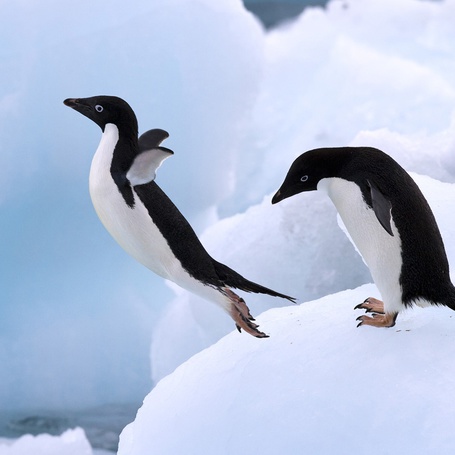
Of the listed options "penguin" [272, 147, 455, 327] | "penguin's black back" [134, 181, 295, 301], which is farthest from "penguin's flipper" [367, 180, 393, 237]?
"penguin's black back" [134, 181, 295, 301]

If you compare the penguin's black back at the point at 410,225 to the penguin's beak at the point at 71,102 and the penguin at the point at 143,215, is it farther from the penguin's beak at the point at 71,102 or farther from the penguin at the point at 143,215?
the penguin's beak at the point at 71,102

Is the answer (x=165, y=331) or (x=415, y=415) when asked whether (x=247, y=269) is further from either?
(x=415, y=415)

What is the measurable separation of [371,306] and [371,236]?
211 millimetres

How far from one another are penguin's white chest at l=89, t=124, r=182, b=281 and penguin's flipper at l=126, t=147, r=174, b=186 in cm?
3

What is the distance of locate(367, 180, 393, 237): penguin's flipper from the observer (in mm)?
938

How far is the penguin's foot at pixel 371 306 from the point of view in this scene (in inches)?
46.4

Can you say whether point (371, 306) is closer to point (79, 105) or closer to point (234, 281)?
point (234, 281)

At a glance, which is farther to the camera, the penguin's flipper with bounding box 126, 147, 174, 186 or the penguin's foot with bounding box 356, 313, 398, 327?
the penguin's foot with bounding box 356, 313, 398, 327

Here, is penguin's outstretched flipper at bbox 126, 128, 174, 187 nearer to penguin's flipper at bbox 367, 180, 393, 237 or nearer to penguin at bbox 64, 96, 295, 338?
penguin at bbox 64, 96, 295, 338

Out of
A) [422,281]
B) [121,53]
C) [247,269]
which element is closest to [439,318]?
[422,281]

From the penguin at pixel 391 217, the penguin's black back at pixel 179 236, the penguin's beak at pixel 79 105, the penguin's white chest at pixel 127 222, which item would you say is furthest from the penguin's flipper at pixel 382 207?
the penguin's beak at pixel 79 105

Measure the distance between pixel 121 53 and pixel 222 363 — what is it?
5.57 ft

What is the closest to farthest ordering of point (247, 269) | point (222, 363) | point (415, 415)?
point (415, 415) → point (222, 363) → point (247, 269)

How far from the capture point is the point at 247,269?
2533 mm
